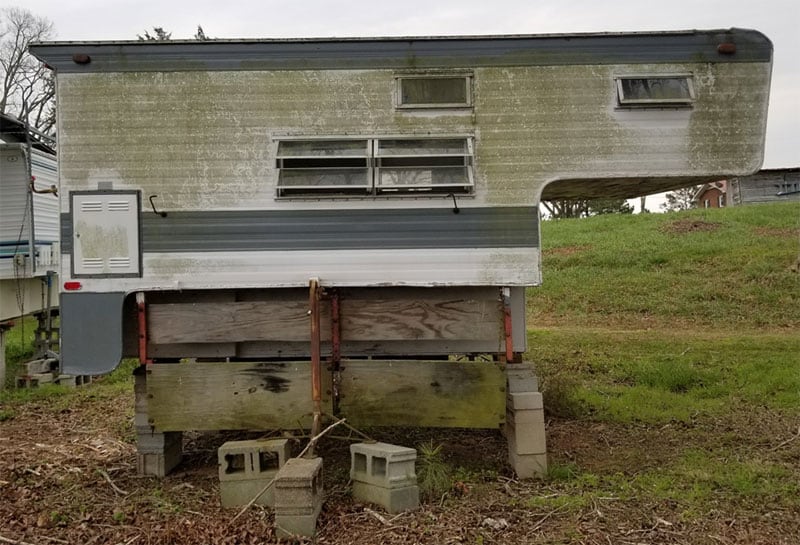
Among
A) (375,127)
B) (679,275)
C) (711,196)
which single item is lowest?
(679,275)

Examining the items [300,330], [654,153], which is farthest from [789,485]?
[300,330]

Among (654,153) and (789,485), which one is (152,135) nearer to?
(654,153)

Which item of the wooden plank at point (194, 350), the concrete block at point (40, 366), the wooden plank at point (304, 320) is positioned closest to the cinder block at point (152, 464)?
the wooden plank at point (194, 350)

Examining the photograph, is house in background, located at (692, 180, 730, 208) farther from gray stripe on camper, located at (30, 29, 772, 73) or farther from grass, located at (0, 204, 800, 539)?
gray stripe on camper, located at (30, 29, 772, 73)

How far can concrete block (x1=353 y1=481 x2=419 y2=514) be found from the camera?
4.67 m

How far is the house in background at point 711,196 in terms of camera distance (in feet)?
125

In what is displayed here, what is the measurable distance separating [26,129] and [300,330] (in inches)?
266

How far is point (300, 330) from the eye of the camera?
5547 millimetres

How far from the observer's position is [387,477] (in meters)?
4.70

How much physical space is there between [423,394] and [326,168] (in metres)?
1.97

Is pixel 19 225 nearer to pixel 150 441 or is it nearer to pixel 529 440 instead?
pixel 150 441

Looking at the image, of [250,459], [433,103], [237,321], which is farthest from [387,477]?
[433,103]

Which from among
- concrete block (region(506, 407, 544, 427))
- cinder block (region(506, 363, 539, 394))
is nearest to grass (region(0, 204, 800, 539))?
concrete block (region(506, 407, 544, 427))

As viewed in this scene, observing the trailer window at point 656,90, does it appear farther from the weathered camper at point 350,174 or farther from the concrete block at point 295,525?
the concrete block at point 295,525
